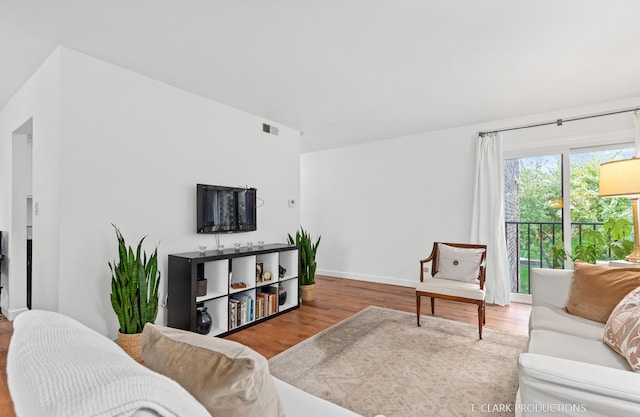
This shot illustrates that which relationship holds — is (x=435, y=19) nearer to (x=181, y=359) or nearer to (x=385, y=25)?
(x=385, y=25)

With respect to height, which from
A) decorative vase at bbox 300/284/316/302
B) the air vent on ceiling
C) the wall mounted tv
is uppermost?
the air vent on ceiling

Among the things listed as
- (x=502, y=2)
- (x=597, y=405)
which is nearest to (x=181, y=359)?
(x=597, y=405)

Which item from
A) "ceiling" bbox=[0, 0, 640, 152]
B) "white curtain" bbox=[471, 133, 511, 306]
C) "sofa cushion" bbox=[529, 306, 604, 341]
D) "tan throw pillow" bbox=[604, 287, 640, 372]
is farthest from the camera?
"white curtain" bbox=[471, 133, 511, 306]

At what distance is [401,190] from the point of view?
17.0ft

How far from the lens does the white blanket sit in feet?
1.46

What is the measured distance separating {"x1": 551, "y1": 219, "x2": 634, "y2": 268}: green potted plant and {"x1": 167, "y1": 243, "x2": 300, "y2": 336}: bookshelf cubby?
3.15 metres

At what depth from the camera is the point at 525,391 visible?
1074 mm

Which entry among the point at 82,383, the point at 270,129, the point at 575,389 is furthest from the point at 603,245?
the point at 82,383

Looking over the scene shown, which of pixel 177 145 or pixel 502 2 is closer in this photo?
pixel 502 2

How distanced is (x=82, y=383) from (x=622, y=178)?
3436mm

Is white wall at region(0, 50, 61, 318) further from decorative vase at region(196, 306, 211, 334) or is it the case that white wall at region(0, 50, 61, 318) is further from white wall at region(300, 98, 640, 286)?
white wall at region(300, 98, 640, 286)

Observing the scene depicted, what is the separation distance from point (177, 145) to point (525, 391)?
10.6 feet

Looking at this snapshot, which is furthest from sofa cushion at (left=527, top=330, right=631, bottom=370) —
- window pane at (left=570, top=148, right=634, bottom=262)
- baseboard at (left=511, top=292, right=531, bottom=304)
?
baseboard at (left=511, top=292, right=531, bottom=304)

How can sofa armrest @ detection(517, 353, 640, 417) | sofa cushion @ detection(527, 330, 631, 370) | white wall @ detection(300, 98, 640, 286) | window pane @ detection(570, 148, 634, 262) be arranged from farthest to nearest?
white wall @ detection(300, 98, 640, 286), window pane @ detection(570, 148, 634, 262), sofa cushion @ detection(527, 330, 631, 370), sofa armrest @ detection(517, 353, 640, 417)
